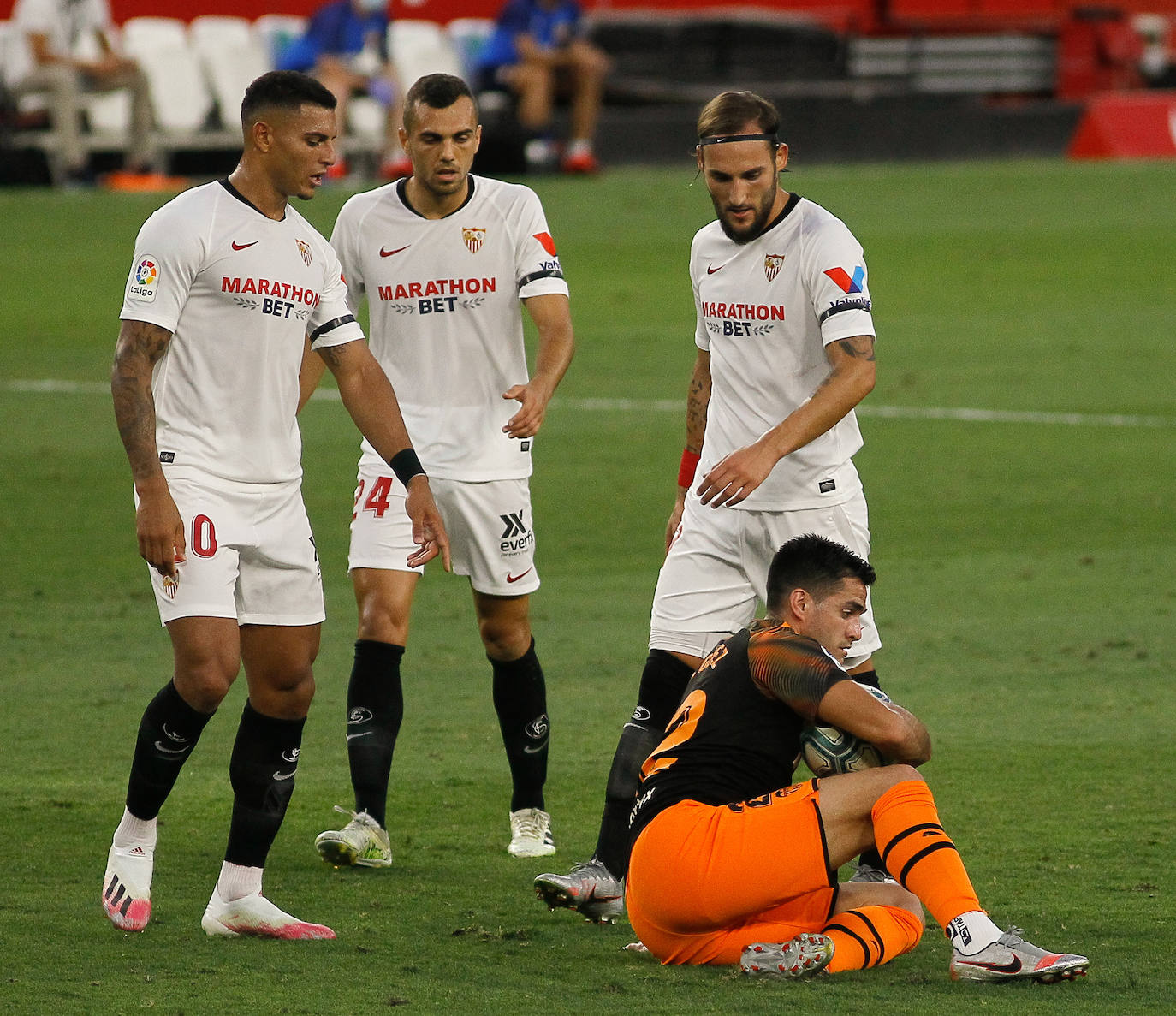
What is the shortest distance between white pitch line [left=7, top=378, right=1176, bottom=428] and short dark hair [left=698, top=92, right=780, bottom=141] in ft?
27.5

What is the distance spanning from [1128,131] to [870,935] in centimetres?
2604

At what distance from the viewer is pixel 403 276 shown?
654 cm

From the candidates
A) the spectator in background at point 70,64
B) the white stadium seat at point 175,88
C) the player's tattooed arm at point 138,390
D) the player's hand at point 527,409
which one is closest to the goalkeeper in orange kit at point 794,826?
the player's hand at point 527,409

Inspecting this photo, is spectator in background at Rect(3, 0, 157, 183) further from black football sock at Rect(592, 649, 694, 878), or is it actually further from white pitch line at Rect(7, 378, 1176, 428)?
black football sock at Rect(592, 649, 694, 878)

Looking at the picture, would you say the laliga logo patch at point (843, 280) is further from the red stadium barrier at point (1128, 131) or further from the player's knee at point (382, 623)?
the red stadium barrier at point (1128, 131)

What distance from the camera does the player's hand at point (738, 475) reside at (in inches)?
212

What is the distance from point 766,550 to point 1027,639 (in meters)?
3.12

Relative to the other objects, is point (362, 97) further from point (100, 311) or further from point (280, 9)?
point (100, 311)

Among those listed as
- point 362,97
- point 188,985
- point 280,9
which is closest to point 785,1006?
point 188,985

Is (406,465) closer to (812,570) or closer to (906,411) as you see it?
(812,570)

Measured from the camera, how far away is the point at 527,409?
6.28m

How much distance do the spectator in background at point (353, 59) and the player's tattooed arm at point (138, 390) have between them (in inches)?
745

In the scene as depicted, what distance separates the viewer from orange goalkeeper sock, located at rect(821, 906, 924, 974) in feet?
16.0

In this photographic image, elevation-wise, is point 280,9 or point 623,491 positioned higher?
point 280,9
